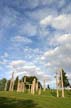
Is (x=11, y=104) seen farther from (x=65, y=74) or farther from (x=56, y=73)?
(x=65, y=74)

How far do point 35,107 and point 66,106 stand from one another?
3.47 m

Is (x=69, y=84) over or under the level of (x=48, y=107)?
over

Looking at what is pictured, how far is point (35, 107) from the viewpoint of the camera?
683 inches

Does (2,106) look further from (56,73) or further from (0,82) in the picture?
(0,82)

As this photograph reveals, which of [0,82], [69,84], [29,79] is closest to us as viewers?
[69,84]

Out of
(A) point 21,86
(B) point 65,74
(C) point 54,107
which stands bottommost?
(C) point 54,107

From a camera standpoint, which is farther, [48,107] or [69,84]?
[69,84]

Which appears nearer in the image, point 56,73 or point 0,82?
point 56,73

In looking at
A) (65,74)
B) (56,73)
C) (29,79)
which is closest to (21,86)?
(56,73)

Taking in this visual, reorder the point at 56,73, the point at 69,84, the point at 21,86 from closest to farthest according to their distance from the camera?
the point at 56,73
the point at 21,86
the point at 69,84

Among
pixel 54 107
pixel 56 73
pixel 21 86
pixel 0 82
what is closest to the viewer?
pixel 54 107

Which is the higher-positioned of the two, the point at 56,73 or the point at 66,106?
the point at 56,73

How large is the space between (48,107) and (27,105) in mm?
1860

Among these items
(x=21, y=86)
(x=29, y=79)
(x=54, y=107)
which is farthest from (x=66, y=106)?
(x=29, y=79)
